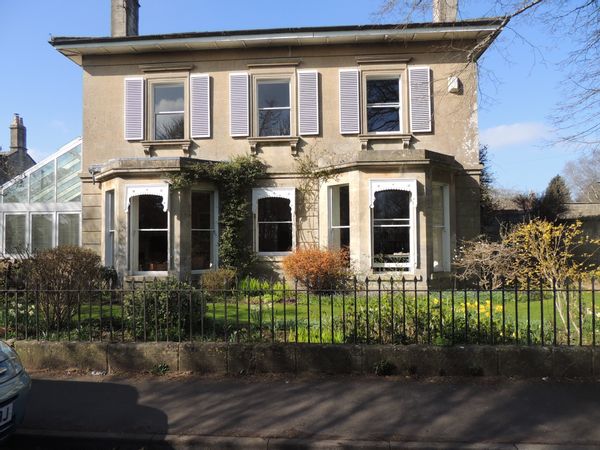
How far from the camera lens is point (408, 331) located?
594 centimetres

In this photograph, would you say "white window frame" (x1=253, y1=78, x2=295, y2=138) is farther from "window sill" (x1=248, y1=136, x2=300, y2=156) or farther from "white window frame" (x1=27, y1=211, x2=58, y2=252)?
"white window frame" (x1=27, y1=211, x2=58, y2=252)

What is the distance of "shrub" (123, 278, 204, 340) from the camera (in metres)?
6.03

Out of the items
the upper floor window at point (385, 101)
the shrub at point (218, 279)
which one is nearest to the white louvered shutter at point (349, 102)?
the upper floor window at point (385, 101)

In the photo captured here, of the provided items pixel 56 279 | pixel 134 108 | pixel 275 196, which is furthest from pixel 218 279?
pixel 134 108

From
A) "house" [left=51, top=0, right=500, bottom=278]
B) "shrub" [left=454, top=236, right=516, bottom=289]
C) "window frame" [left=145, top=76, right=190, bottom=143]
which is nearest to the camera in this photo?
"shrub" [left=454, top=236, right=516, bottom=289]

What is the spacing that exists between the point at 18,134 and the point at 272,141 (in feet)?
71.6

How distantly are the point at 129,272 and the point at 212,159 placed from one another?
389 centimetres

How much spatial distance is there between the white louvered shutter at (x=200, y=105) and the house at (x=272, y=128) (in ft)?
0.10

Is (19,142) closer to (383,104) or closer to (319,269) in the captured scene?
(383,104)

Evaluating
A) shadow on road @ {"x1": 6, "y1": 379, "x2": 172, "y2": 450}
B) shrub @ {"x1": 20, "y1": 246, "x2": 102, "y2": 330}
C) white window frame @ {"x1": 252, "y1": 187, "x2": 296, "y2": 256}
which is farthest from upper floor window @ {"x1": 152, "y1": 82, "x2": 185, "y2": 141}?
shadow on road @ {"x1": 6, "y1": 379, "x2": 172, "y2": 450}

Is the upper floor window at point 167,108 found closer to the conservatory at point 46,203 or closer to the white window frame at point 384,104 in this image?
the conservatory at point 46,203

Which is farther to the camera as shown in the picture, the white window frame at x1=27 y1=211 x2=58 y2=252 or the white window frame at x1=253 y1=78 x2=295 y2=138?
the white window frame at x1=27 y1=211 x2=58 y2=252

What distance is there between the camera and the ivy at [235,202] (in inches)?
492

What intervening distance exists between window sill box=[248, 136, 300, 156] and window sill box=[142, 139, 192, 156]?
1.84 metres
